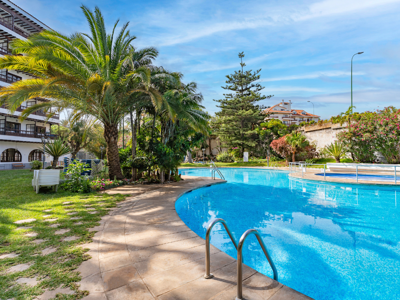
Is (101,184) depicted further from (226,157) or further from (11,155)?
(11,155)

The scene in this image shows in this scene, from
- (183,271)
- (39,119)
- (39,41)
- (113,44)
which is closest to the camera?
(183,271)

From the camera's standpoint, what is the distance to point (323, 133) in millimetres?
24375

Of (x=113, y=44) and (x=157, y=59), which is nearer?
(x=113, y=44)

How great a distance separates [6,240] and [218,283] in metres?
3.95

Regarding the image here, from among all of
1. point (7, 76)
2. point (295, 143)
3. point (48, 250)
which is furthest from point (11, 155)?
point (295, 143)

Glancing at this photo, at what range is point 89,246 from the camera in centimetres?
372

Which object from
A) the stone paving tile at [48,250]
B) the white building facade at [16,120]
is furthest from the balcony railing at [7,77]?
the stone paving tile at [48,250]

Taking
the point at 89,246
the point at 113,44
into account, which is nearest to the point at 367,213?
the point at 89,246

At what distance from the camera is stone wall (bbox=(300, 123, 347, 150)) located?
2271 cm

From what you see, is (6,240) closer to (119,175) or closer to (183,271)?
(183,271)

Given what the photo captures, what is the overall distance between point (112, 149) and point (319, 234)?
9963 millimetres

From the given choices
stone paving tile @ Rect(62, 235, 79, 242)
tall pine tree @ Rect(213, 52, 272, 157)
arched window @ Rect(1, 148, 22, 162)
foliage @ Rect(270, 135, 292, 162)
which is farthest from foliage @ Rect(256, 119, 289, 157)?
arched window @ Rect(1, 148, 22, 162)

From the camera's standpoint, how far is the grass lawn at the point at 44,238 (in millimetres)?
2594

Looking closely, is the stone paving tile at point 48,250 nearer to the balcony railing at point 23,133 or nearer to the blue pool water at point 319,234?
the blue pool water at point 319,234
